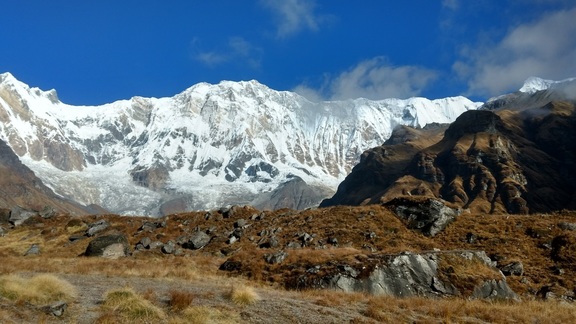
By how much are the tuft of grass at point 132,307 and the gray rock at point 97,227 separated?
40.1 m

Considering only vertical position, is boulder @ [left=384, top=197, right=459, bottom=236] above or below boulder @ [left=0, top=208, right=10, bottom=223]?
above

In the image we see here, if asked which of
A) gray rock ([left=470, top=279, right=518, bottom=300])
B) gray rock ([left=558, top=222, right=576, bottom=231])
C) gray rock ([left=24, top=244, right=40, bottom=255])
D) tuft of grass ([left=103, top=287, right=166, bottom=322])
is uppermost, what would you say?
gray rock ([left=558, top=222, right=576, bottom=231])

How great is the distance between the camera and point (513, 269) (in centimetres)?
3466

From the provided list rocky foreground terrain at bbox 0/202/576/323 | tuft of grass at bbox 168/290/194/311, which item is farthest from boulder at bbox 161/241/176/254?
tuft of grass at bbox 168/290/194/311

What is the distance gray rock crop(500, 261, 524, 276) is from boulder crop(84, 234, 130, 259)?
33016mm

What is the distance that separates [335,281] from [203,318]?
494 inches

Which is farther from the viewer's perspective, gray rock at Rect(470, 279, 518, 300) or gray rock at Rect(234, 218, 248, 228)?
gray rock at Rect(234, 218, 248, 228)

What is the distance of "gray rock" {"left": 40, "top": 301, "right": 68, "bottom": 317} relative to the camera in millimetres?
17833

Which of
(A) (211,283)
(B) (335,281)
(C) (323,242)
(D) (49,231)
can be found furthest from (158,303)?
(D) (49,231)

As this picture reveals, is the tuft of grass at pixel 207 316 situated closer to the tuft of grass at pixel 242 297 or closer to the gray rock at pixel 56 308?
the tuft of grass at pixel 242 297

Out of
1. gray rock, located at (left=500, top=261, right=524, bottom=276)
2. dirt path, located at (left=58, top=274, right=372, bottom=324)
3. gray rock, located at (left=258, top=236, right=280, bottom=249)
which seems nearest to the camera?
dirt path, located at (left=58, top=274, right=372, bottom=324)

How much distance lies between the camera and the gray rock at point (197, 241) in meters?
50.5

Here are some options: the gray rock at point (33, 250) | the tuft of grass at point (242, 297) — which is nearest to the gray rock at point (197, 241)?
the gray rock at point (33, 250)

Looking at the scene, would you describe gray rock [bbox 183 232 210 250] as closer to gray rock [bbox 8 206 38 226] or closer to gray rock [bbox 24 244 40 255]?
gray rock [bbox 24 244 40 255]
